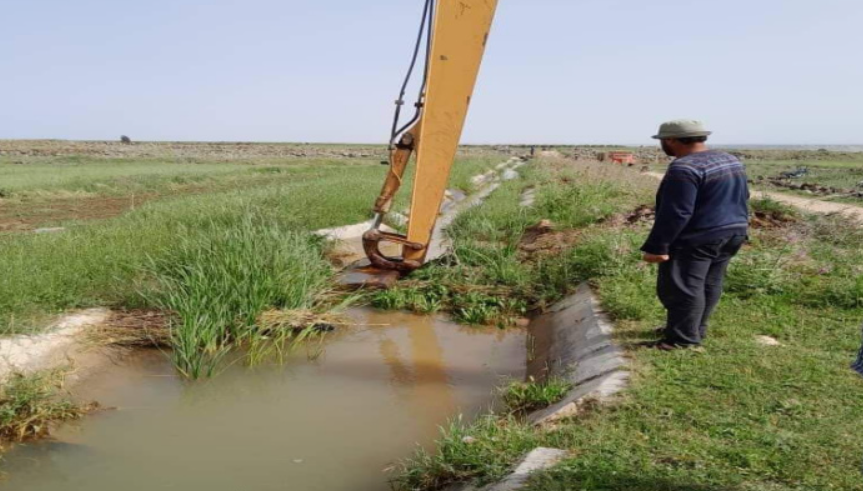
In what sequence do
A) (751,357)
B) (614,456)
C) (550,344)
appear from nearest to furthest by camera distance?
(614,456) < (751,357) < (550,344)

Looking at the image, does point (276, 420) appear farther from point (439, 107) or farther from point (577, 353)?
point (439, 107)

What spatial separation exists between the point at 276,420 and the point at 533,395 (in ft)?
Result: 5.28

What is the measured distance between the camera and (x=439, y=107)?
6.01 m

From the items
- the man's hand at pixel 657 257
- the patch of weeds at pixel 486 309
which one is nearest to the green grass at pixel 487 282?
the patch of weeds at pixel 486 309

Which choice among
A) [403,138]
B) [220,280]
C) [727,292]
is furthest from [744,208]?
[220,280]

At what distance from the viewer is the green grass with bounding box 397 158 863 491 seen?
8.41 ft

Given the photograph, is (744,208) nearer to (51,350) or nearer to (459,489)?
(459,489)

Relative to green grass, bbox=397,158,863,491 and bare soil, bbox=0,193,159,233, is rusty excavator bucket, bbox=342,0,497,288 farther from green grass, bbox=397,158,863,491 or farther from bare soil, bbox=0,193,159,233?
bare soil, bbox=0,193,159,233

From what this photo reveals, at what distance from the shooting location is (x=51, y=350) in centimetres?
465

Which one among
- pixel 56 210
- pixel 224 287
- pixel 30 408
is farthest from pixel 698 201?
pixel 56 210

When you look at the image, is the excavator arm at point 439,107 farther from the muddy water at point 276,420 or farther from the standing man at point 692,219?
the standing man at point 692,219

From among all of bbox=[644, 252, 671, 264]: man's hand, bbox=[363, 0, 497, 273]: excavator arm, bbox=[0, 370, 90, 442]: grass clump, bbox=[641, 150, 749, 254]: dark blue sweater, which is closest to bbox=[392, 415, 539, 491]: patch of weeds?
bbox=[644, 252, 671, 264]: man's hand

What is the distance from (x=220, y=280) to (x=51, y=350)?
1.39 metres

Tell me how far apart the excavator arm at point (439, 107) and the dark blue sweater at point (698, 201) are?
2.56 meters
